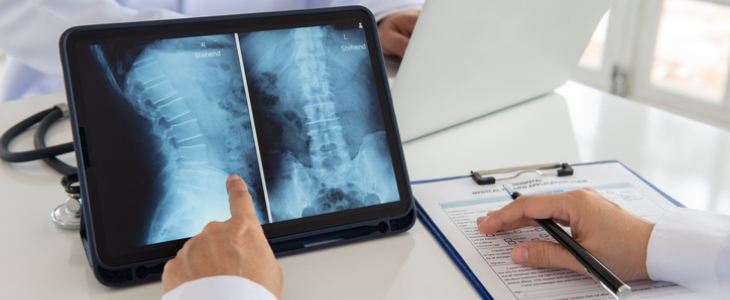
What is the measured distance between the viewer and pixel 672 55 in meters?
2.28

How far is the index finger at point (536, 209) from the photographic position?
0.60 metres

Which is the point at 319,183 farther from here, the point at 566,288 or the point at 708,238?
the point at 708,238

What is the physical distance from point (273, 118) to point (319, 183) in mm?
93

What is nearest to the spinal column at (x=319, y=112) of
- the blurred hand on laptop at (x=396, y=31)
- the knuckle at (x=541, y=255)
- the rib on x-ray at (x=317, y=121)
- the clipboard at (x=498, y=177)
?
the rib on x-ray at (x=317, y=121)

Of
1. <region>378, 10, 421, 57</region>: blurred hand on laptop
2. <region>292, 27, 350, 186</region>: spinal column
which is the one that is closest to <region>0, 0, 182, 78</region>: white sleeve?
<region>378, 10, 421, 57</region>: blurred hand on laptop

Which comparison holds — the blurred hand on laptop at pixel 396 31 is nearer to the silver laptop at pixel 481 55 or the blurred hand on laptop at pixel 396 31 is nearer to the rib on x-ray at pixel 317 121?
the silver laptop at pixel 481 55

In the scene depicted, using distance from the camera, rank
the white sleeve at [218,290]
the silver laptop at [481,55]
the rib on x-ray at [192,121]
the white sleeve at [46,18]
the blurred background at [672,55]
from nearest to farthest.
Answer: the white sleeve at [218,290], the rib on x-ray at [192,121], the silver laptop at [481,55], the white sleeve at [46,18], the blurred background at [672,55]

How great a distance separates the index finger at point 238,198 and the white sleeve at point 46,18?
24.5 inches

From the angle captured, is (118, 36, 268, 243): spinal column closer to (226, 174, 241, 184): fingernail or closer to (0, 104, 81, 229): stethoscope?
Result: (226, 174, 241, 184): fingernail

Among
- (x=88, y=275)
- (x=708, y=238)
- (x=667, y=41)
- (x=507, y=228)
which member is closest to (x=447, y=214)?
(x=507, y=228)

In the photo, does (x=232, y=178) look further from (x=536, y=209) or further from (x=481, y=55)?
(x=481, y=55)

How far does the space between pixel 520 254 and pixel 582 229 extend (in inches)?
3.1

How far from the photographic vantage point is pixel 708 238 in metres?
0.58

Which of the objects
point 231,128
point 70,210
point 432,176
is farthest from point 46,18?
point 432,176
